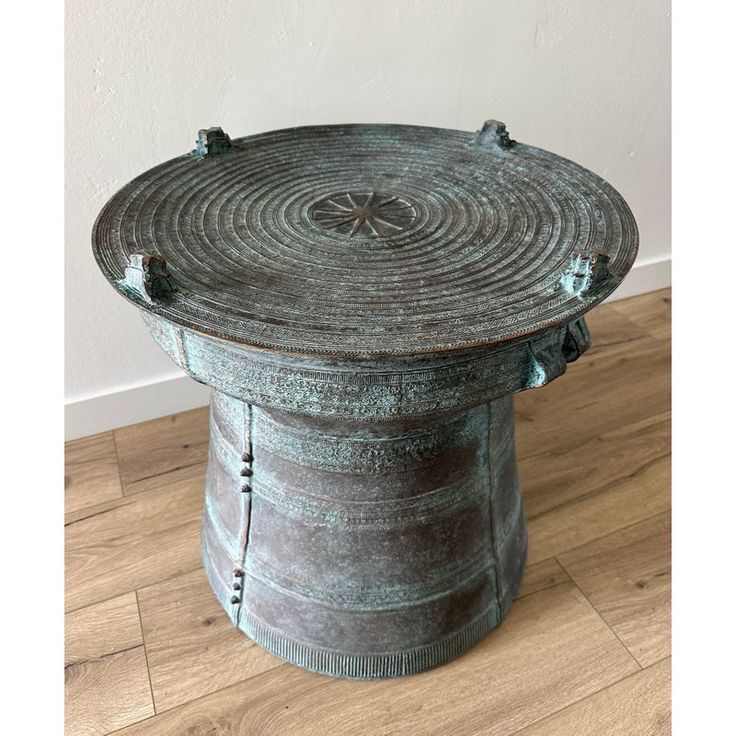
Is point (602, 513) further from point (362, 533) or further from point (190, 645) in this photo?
point (190, 645)

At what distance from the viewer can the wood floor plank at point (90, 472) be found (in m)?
1.98

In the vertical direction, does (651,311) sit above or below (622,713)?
above

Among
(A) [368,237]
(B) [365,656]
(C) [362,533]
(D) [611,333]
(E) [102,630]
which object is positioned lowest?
(E) [102,630]

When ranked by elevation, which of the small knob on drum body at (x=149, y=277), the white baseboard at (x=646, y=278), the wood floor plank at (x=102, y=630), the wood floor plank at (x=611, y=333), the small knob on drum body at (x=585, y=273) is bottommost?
the wood floor plank at (x=102, y=630)

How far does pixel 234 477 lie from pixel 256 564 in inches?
6.8

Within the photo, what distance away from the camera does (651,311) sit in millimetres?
2695

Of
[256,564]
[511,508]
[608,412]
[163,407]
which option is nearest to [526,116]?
[608,412]

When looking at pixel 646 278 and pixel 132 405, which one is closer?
pixel 132 405

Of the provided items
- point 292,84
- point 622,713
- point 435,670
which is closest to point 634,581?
point 622,713

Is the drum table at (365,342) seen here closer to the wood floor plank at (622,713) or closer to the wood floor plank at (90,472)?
the wood floor plank at (622,713)

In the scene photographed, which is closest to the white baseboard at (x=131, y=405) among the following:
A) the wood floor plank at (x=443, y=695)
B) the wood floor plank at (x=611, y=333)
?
the wood floor plank at (x=443, y=695)

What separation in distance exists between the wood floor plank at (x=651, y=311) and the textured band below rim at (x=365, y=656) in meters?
1.33

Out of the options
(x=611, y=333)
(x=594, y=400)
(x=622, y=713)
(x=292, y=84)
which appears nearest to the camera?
(x=622, y=713)

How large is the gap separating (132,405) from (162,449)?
0.49 ft
